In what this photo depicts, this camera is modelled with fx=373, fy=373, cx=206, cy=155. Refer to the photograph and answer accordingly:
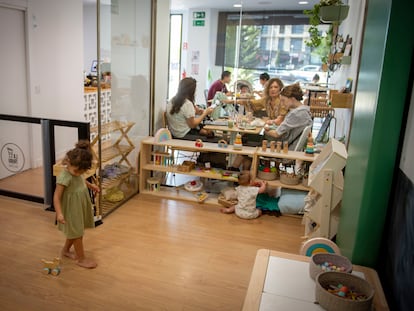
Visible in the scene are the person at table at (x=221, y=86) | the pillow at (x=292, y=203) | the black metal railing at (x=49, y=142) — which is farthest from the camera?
the person at table at (x=221, y=86)

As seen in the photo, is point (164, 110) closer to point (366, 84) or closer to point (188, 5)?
point (366, 84)

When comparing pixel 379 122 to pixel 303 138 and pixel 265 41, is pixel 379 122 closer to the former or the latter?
pixel 303 138

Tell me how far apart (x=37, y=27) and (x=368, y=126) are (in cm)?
435

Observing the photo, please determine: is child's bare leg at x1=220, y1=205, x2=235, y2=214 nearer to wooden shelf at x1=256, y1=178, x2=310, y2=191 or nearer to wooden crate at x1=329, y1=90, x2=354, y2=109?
wooden shelf at x1=256, y1=178, x2=310, y2=191

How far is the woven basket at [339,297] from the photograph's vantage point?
127cm

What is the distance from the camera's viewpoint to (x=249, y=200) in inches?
144

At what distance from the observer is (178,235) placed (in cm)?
328

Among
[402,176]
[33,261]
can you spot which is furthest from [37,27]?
[402,176]

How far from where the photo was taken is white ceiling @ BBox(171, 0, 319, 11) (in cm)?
701

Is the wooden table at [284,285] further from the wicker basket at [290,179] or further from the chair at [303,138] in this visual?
the chair at [303,138]

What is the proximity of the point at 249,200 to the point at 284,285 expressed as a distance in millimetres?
2188

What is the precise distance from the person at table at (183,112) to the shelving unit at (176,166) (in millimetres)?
248

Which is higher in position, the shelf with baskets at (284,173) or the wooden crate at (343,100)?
the wooden crate at (343,100)

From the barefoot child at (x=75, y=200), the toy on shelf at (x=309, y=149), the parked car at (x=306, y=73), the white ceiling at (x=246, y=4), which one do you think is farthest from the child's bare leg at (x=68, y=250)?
the parked car at (x=306, y=73)
